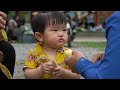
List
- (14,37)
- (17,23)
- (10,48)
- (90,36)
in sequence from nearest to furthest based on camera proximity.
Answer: (10,48), (14,37), (17,23), (90,36)

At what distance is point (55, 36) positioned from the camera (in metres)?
2.25

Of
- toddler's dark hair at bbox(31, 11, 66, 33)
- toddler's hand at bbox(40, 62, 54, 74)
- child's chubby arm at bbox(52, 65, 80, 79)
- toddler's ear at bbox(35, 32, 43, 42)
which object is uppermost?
toddler's dark hair at bbox(31, 11, 66, 33)

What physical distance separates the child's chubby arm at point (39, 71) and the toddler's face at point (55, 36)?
164 mm

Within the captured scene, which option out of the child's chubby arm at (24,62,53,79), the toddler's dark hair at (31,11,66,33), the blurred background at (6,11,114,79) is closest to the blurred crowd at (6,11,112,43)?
the blurred background at (6,11,114,79)

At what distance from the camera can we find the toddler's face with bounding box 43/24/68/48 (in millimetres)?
2248

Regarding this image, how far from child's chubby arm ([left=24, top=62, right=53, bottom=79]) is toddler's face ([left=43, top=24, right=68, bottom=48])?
0.16 meters

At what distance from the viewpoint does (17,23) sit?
1516cm

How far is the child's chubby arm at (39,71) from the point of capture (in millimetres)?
2057

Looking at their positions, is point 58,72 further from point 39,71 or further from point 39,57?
point 39,57

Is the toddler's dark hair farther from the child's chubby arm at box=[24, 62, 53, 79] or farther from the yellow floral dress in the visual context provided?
the child's chubby arm at box=[24, 62, 53, 79]

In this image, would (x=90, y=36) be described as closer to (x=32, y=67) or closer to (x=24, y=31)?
(x=24, y=31)

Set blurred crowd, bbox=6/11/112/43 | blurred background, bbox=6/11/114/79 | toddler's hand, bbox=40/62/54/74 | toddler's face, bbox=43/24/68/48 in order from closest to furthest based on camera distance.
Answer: toddler's hand, bbox=40/62/54/74, toddler's face, bbox=43/24/68/48, blurred background, bbox=6/11/114/79, blurred crowd, bbox=6/11/112/43

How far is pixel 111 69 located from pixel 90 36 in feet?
49.0
